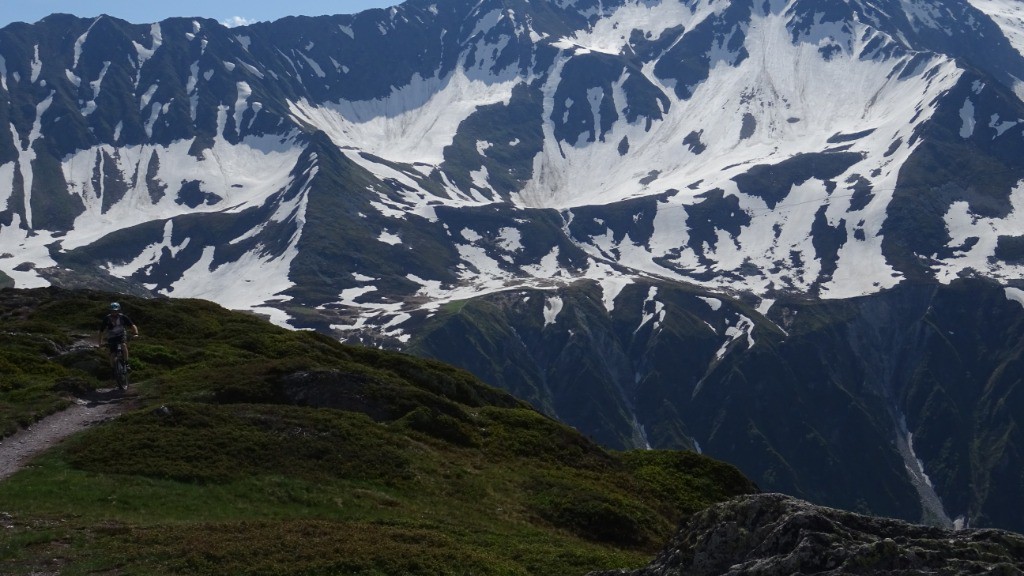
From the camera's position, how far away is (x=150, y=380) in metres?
46.4

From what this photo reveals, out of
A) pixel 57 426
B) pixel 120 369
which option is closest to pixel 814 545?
pixel 57 426

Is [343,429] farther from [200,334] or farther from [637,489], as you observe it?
[200,334]

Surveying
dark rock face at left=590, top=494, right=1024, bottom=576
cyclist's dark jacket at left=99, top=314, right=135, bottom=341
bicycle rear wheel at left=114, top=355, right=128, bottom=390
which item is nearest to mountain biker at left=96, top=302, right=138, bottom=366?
cyclist's dark jacket at left=99, top=314, right=135, bottom=341

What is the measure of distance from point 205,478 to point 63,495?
→ 4590 millimetres

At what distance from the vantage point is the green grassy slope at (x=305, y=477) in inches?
1014

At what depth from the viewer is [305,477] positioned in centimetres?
3394

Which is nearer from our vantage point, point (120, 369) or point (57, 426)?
point (57, 426)

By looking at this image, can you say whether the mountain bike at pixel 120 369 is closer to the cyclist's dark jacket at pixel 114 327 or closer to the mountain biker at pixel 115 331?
the mountain biker at pixel 115 331

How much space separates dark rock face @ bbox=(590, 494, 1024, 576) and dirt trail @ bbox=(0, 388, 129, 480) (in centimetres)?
2209

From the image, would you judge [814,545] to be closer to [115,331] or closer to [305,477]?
[305,477]

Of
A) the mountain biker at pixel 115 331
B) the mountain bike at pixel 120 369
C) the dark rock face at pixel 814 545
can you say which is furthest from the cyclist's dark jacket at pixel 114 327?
the dark rock face at pixel 814 545

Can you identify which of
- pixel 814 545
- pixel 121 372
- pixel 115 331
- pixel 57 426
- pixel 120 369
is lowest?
pixel 57 426

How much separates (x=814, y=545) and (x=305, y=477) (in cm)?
2102

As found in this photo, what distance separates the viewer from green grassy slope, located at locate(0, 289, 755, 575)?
2575 centimetres
